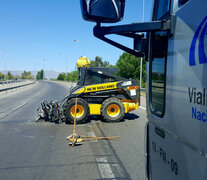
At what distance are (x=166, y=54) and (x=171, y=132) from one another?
0.67 meters

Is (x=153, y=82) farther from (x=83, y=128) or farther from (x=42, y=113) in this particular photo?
(x=42, y=113)

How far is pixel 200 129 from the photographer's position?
1.45 metres

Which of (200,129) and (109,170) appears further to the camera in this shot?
(109,170)

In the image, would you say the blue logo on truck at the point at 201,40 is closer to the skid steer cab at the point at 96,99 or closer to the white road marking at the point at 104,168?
the white road marking at the point at 104,168

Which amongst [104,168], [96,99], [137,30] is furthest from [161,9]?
[96,99]

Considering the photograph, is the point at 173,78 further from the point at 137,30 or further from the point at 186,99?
the point at 137,30

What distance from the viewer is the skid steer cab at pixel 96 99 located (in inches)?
390

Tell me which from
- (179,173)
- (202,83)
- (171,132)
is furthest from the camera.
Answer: (171,132)

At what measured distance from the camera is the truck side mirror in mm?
2068

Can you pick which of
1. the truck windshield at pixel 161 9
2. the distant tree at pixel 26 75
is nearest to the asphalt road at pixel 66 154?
the truck windshield at pixel 161 9

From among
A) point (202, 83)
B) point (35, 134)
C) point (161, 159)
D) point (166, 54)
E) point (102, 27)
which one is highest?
point (102, 27)

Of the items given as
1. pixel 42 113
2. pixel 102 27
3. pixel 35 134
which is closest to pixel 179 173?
pixel 102 27

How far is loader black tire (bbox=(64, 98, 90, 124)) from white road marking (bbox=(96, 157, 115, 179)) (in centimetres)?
456

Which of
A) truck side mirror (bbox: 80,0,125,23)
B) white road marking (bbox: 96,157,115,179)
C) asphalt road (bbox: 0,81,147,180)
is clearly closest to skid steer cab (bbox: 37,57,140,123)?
asphalt road (bbox: 0,81,147,180)
